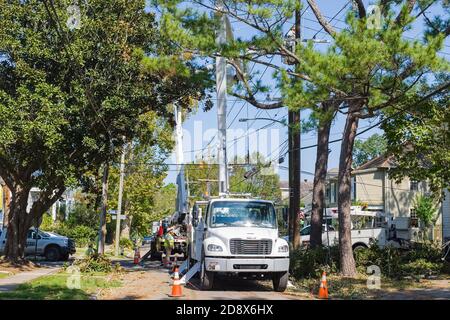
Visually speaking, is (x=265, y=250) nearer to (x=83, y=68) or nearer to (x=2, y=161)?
(x=83, y=68)

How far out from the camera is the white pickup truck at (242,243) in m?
15.4

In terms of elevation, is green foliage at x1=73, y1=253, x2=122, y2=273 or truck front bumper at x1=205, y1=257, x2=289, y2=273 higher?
truck front bumper at x1=205, y1=257, x2=289, y2=273

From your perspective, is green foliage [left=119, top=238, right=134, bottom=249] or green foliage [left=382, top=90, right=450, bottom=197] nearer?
green foliage [left=382, top=90, right=450, bottom=197]

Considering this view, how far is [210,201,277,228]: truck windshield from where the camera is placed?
16.5 meters

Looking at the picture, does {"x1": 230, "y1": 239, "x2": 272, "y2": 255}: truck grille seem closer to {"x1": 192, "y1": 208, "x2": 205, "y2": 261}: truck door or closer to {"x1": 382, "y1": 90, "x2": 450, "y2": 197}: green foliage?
{"x1": 192, "y1": 208, "x2": 205, "y2": 261}: truck door

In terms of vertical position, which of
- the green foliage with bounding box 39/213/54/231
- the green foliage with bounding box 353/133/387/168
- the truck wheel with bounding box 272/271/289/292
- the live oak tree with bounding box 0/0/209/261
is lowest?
the truck wheel with bounding box 272/271/289/292

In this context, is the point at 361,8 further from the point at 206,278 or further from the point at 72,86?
the point at 72,86

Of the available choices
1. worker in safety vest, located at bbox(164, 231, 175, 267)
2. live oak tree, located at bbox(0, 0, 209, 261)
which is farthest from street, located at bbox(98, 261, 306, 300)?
live oak tree, located at bbox(0, 0, 209, 261)

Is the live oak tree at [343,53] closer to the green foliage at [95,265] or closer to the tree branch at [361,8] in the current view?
the tree branch at [361,8]

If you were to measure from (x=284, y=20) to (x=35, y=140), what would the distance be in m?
10.7

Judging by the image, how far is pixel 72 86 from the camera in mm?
22422

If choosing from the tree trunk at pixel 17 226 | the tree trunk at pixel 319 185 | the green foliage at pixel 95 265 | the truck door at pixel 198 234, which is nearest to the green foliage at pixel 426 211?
the tree trunk at pixel 319 185

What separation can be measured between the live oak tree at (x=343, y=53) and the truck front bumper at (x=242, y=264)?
394 cm

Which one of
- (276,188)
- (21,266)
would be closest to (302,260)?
(21,266)
